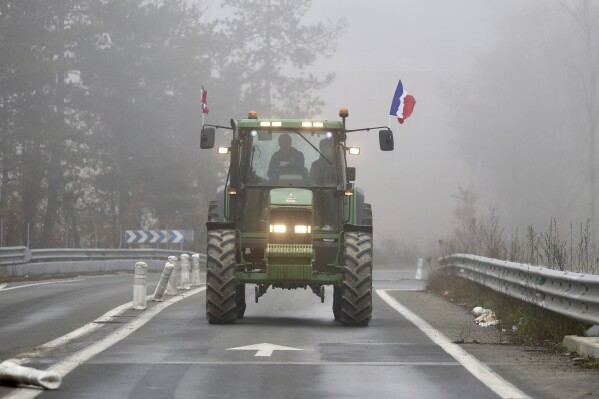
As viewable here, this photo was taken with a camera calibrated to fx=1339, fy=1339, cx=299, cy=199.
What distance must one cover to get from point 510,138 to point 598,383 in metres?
70.4

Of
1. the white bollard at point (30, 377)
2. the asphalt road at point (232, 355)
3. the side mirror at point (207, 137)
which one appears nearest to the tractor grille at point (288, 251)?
the asphalt road at point (232, 355)

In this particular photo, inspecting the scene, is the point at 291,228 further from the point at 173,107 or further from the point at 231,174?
the point at 173,107

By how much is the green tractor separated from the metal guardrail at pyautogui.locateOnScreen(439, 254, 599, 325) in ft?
6.69

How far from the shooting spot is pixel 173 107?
Result: 74.8 m

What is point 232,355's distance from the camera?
13.5 m

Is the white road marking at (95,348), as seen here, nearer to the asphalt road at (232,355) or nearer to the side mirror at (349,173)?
the asphalt road at (232,355)

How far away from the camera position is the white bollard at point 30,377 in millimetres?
10398

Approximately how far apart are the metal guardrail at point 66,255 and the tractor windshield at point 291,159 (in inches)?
572

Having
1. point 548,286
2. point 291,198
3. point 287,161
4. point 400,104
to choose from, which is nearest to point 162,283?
point 287,161

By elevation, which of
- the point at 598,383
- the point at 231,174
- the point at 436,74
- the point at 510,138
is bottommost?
the point at 598,383

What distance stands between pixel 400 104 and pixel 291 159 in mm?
9520

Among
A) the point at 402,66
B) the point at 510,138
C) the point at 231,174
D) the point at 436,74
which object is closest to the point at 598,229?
the point at 510,138

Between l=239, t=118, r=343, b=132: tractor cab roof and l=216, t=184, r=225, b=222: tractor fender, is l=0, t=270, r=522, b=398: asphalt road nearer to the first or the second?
l=216, t=184, r=225, b=222: tractor fender

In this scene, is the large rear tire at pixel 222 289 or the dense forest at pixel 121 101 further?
the dense forest at pixel 121 101
